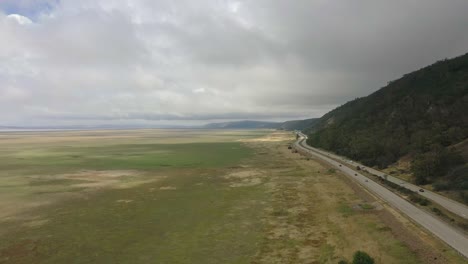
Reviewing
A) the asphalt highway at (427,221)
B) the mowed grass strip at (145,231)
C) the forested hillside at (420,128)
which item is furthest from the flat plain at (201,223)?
the forested hillside at (420,128)

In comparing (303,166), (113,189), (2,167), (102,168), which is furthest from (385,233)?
(2,167)

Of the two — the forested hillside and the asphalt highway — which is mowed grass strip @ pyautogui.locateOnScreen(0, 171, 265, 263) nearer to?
the asphalt highway

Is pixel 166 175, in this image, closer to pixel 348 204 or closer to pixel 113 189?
pixel 113 189

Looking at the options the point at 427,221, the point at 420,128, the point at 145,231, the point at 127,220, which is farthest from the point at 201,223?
the point at 420,128

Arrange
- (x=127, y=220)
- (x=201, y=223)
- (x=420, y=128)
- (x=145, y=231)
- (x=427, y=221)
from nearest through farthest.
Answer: (x=427, y=221)
(x=145, y=231)
(x=201, y=223)
(x=127, y=220)
(x=420, y=128)

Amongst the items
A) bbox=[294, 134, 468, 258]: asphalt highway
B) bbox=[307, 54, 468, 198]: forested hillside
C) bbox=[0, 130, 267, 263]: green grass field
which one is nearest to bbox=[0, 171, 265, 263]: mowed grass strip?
bbox=[0, 130, 267, 263]: green grass field

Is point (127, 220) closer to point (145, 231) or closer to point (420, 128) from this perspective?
point (145, 231)

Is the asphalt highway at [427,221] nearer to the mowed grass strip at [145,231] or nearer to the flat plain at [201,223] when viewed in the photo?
the flat plain at [201,223]

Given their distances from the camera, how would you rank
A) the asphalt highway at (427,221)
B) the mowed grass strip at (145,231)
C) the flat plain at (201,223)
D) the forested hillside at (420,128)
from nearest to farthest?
1. the asphalt highway at (427,221)
2. the flat plain at (201,223)
3. the mowed grass strip at (145,231)
4. the forested hillside at (420,128)
